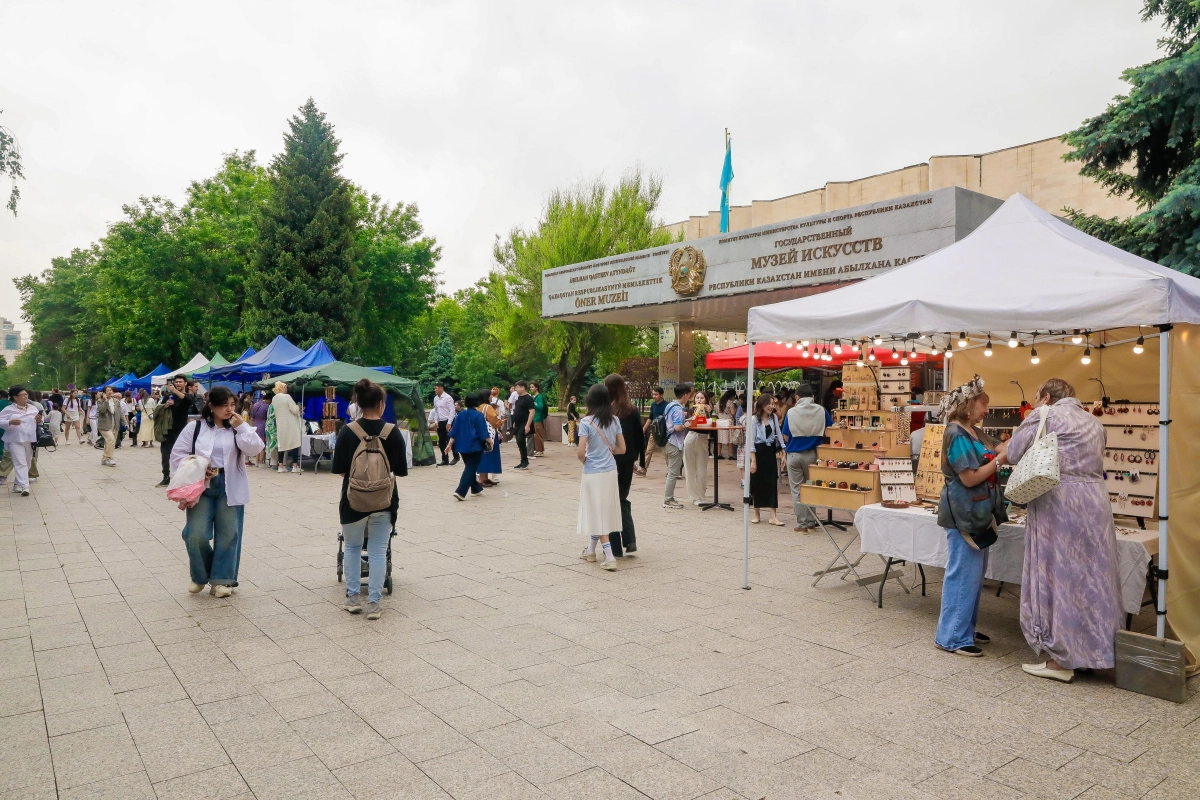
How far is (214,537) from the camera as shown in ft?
20.6

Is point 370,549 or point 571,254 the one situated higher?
point 571,254

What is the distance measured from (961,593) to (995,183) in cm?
4081

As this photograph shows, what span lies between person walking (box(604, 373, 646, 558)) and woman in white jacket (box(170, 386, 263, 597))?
128 inches

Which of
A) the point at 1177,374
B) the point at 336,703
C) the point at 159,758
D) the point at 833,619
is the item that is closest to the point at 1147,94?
the point at 1177,374

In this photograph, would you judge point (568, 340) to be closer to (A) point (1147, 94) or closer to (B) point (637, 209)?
(B) point (637, 209)

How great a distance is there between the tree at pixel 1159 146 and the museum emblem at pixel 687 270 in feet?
20.7

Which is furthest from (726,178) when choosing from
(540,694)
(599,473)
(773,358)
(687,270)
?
(540,694)

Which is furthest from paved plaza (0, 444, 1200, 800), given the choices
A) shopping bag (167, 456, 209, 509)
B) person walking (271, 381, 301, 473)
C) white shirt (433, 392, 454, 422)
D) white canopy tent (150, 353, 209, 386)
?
white canopy tent (150, 353, 209, 386)

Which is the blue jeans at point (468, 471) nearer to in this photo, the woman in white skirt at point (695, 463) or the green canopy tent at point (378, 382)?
the woman in white skirt at point (695, 463)

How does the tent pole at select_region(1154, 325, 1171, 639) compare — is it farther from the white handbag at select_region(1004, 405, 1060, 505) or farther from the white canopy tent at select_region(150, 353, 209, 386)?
the white canopy tent at select_region(150, 353, 209, 386)

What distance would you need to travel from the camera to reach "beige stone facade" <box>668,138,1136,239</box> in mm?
35344

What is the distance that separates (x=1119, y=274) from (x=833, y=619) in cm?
301

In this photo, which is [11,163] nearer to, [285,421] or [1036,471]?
[285,421]

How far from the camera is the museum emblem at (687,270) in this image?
1484 centimetres
